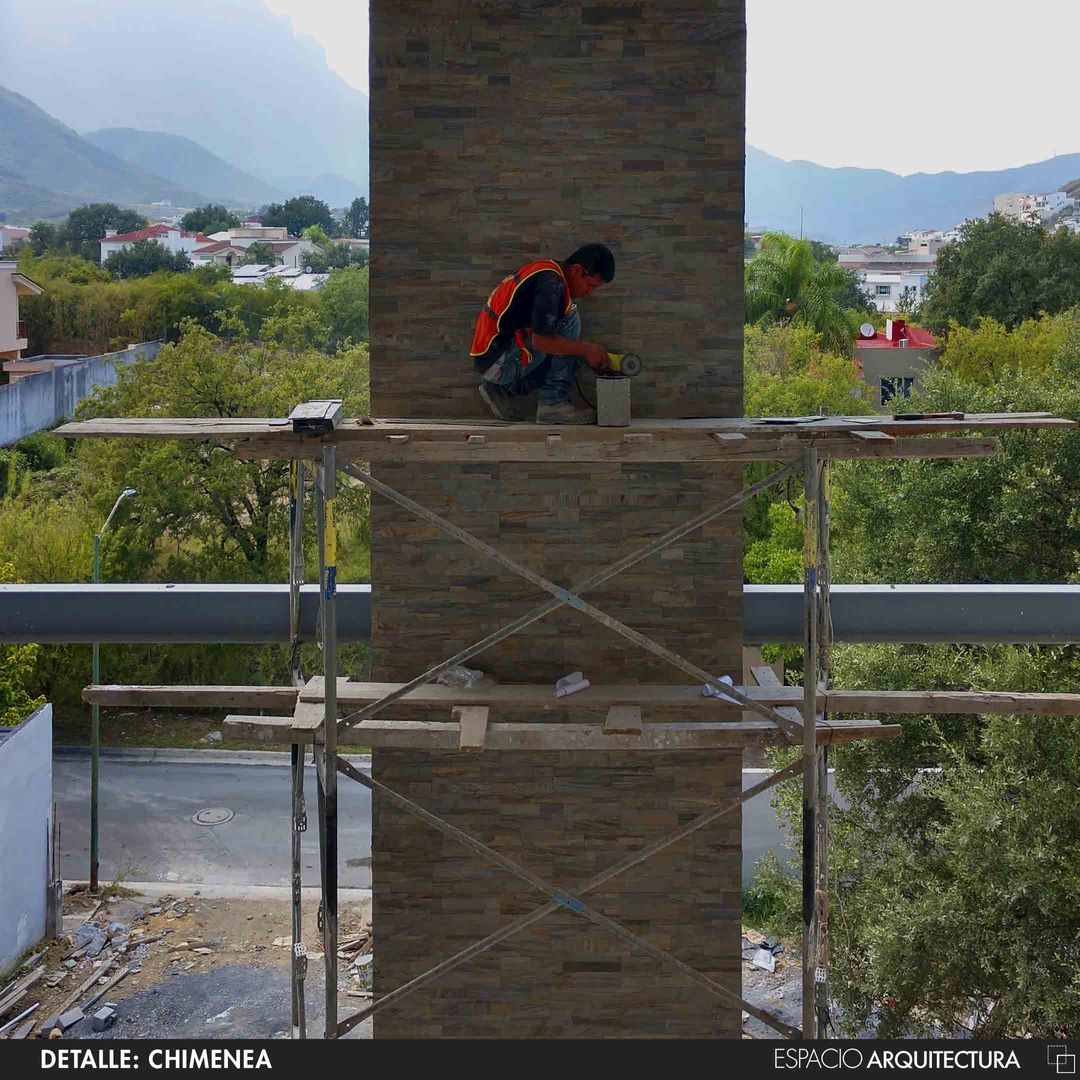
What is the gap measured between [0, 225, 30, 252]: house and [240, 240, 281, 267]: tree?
42.6 ft

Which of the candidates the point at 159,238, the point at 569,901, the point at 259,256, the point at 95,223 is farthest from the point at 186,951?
the point at 95,223

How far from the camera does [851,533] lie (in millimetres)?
22609

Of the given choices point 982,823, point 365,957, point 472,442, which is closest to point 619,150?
point 472,442

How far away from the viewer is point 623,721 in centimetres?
553

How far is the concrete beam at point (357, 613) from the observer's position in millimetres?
6523

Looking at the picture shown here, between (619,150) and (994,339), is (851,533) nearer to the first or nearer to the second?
(994,339)

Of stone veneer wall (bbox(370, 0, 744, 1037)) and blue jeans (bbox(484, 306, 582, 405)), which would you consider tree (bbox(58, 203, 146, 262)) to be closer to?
stone veneer wall (bbox(370, 0, 744, 1037))

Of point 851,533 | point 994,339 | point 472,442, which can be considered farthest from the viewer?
point 994,339

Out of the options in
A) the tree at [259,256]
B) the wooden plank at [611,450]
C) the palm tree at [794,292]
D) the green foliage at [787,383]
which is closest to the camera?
the wooden plank at [611,450]

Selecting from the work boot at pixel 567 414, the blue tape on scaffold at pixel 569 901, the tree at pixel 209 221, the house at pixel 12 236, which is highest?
the tree at pixel 209 221

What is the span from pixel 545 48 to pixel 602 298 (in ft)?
4.02

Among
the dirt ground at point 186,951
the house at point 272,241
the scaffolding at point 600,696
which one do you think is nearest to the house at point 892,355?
the dirt ground at point 186,951

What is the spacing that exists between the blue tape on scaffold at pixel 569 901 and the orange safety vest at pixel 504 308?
250 cm
